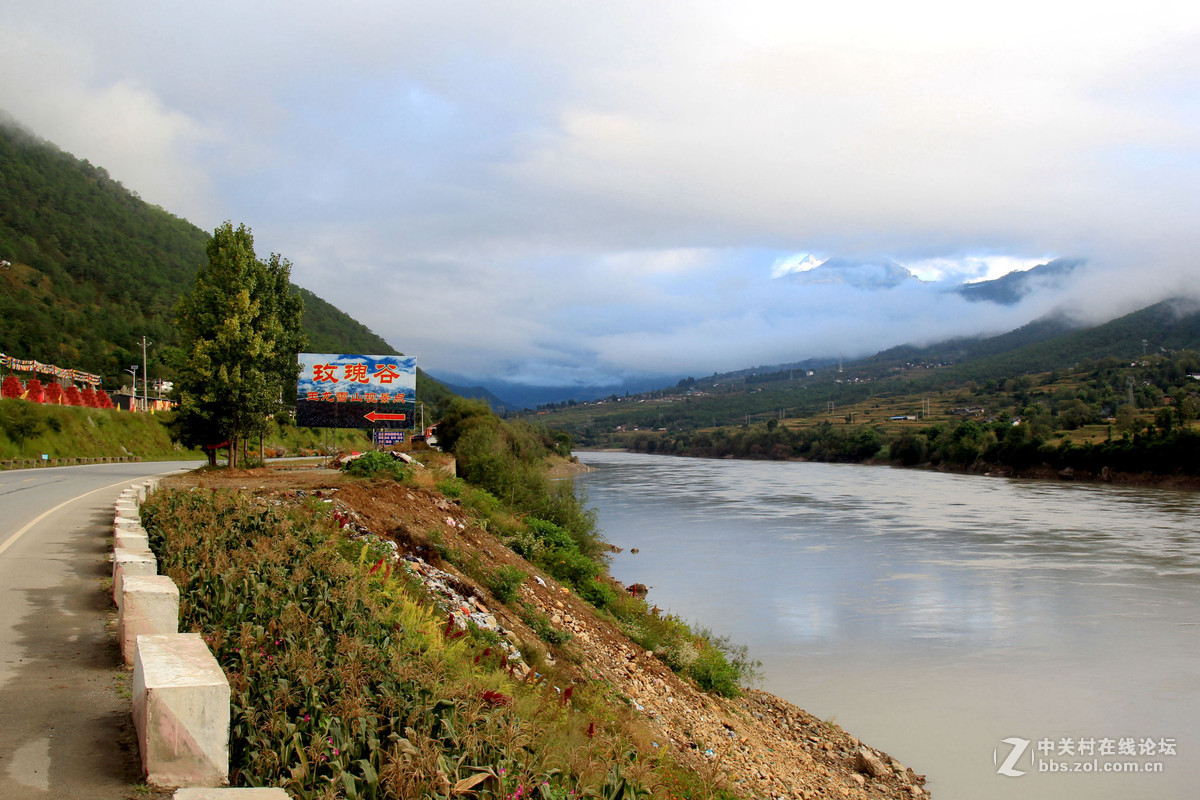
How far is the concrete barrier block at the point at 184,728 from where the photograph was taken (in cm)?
461

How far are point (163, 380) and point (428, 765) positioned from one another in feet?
380

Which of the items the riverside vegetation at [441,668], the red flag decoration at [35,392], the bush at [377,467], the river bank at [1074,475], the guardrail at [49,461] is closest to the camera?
the riverside vegetation at [441,668]

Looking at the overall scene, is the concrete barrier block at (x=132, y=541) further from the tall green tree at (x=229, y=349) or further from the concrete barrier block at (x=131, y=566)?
the tall green tree at (x=229, y=349)

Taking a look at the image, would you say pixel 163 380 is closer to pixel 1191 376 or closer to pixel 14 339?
pixel 14 339

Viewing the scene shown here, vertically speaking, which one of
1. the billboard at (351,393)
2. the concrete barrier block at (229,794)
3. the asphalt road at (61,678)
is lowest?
the asphalt road at (61,678)

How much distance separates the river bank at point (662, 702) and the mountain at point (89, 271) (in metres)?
70.8

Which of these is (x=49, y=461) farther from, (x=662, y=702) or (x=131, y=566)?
(x=131, y=566)

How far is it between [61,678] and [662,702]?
1039cm

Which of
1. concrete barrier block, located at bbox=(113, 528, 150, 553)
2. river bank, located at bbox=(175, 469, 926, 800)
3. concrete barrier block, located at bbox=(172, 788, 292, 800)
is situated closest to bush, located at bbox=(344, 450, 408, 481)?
river bank, located at bbox=(175, 469, 926, 800)

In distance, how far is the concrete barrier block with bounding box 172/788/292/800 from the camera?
4.04 m

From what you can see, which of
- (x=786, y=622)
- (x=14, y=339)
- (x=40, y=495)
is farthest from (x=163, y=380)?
(x=786, y=622)

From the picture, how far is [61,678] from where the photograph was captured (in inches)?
260

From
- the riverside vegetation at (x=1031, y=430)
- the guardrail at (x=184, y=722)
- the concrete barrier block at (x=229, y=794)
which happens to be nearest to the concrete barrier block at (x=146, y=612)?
the guardrail at (x=184, y=722)

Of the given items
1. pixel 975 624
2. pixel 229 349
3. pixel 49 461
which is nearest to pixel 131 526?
pixel 229 349
